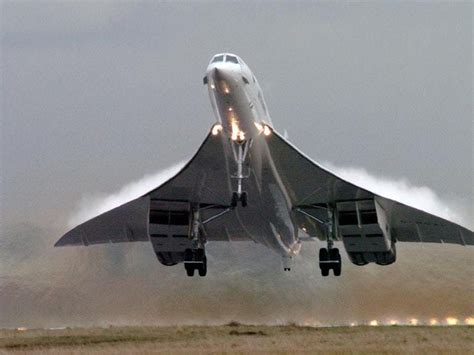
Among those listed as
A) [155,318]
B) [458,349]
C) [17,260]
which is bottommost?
[458,349]

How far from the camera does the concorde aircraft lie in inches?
838

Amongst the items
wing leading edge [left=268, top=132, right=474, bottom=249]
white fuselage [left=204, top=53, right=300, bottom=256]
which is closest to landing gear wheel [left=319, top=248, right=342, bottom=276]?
wing leading edge [left=268, top=132, right=474, bottom=249]

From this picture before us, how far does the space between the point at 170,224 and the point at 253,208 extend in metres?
2.26

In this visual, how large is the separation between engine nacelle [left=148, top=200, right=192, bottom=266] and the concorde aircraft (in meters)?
0.02

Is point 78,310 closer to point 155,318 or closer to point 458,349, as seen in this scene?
point 155,318

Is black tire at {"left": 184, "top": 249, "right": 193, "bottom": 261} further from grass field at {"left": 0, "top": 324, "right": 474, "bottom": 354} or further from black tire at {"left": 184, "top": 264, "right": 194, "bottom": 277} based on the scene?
grass field at {"left": 0, "top": 324, "right": 474, "bottom": 354}

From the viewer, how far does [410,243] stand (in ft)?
89.9

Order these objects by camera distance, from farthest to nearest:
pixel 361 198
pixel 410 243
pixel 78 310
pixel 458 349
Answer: pixel 410 243, pixel 78 310, pixel 361 198, pixel 458 349

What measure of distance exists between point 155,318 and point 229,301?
2.00 m

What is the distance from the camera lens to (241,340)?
21109 mm

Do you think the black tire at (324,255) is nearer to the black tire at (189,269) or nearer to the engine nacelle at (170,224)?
the black tire at (189,269)

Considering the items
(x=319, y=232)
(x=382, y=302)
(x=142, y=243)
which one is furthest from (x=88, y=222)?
(x=382, y=302)

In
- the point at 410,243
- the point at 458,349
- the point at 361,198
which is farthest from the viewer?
the point at 410,243

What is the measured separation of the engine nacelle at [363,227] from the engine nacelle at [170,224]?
3781 mm
